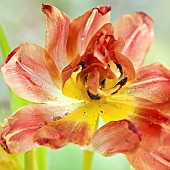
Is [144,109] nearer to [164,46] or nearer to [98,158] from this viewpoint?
[98,158]

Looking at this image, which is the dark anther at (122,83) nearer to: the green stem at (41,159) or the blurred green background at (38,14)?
the green stem at (41,159)

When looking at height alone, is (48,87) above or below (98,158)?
above

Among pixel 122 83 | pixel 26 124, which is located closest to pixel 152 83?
pixel 122 83

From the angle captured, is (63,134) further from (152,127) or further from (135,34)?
(135,34)

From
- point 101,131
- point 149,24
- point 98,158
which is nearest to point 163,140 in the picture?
point 101,131

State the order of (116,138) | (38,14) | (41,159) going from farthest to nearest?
(38,14)
(41,159)
(116,138)
